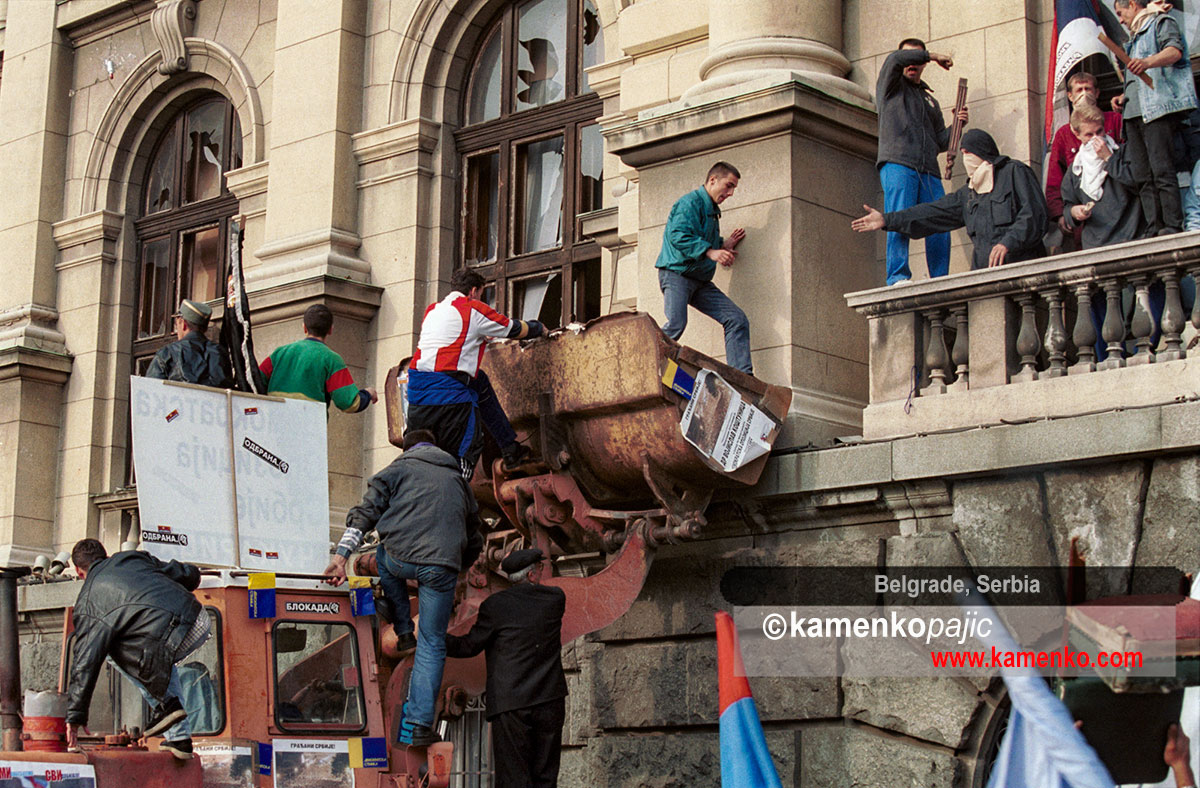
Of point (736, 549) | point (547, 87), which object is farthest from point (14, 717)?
point (547, 87)

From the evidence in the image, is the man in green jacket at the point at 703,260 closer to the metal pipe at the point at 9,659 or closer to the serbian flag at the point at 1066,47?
the serbian flag at the point at 1066,47

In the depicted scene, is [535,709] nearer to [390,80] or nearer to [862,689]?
[862,689]

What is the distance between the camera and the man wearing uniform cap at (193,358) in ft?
41.3

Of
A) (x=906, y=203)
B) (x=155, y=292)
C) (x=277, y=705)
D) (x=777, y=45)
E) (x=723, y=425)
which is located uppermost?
(x=777, y=45)

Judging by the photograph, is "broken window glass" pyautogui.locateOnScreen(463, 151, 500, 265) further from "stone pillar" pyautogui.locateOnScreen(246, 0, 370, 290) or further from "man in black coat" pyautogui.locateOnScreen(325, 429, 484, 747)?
"man in black coat" pyautogui.locateOnScreen(325, 429, 484, 747)

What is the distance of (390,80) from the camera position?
1841cm

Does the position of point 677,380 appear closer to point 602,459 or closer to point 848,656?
point 602,459

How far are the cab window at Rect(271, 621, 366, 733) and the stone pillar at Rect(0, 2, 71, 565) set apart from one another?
11.5 metres

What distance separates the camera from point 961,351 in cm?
1141

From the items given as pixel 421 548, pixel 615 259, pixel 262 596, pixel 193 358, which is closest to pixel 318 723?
pixel 262 596

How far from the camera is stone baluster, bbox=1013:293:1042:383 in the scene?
36.0 ft

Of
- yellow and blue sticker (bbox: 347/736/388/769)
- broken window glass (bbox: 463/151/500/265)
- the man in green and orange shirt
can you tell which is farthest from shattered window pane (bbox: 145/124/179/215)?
yellow and blue sticker (bbox: 347/736/388/769)

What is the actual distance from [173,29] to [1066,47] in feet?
40.0

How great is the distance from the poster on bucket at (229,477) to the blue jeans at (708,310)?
2.79 m
